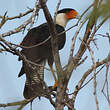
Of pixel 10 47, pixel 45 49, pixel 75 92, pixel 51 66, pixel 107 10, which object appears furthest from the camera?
pixel 51 66

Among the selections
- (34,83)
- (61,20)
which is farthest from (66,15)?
Answer: (34,83)

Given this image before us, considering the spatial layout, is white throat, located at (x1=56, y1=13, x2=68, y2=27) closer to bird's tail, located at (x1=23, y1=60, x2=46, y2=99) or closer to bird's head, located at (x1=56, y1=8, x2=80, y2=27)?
bird's head, located at (x1=56, y1=8, x2=80, y2=27)

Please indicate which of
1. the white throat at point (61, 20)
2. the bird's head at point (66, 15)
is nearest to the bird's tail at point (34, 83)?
the white throat at point (61, 20)

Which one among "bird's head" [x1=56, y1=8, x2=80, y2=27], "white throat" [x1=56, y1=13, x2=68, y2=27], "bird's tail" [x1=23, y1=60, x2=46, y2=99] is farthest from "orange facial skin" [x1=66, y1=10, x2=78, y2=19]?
"bird's tail" [x1=23, y1=60, x2=46, y2=99]

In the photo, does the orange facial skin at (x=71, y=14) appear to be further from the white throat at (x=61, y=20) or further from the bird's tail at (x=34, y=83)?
the bird's tail at (x=34, y=83)

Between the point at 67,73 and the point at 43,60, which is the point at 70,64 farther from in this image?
the point at 43,60

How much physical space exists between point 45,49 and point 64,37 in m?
0.47

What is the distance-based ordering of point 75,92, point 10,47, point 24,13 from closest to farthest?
1. point 10,47
2. point 75,92
3. point 24,13

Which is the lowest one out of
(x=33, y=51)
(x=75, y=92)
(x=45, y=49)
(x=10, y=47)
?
(x=75, y=92)

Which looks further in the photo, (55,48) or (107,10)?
(55,48)

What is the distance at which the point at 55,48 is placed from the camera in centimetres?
175

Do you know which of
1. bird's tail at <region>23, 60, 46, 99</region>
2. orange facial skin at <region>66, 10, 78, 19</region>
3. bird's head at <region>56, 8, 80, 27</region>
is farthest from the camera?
orange facial skin at <region>66, 10, 78, 19</region>

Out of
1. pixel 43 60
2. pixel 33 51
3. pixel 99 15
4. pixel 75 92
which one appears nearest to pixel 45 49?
pixel 43 60

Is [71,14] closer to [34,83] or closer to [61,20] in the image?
[61,20]
